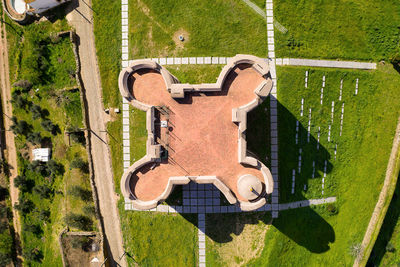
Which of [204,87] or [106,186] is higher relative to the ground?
[204,87]

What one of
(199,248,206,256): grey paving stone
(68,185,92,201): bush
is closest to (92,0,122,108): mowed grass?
(68,185,92,201): bush

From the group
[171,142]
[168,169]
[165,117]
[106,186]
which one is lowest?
[106,186]

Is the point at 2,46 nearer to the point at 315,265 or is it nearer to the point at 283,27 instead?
the point at 283,27

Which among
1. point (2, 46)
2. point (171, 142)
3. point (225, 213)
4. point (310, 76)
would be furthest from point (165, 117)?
point (2, 46)

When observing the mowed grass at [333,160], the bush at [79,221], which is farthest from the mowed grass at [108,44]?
the mowed grass at [333,160]

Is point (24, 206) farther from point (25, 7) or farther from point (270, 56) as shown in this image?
point (270, 56)

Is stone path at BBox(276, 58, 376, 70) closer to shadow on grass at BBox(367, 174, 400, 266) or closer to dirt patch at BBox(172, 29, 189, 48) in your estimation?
dirt patch at BBox(172, 29, 189, 48)
